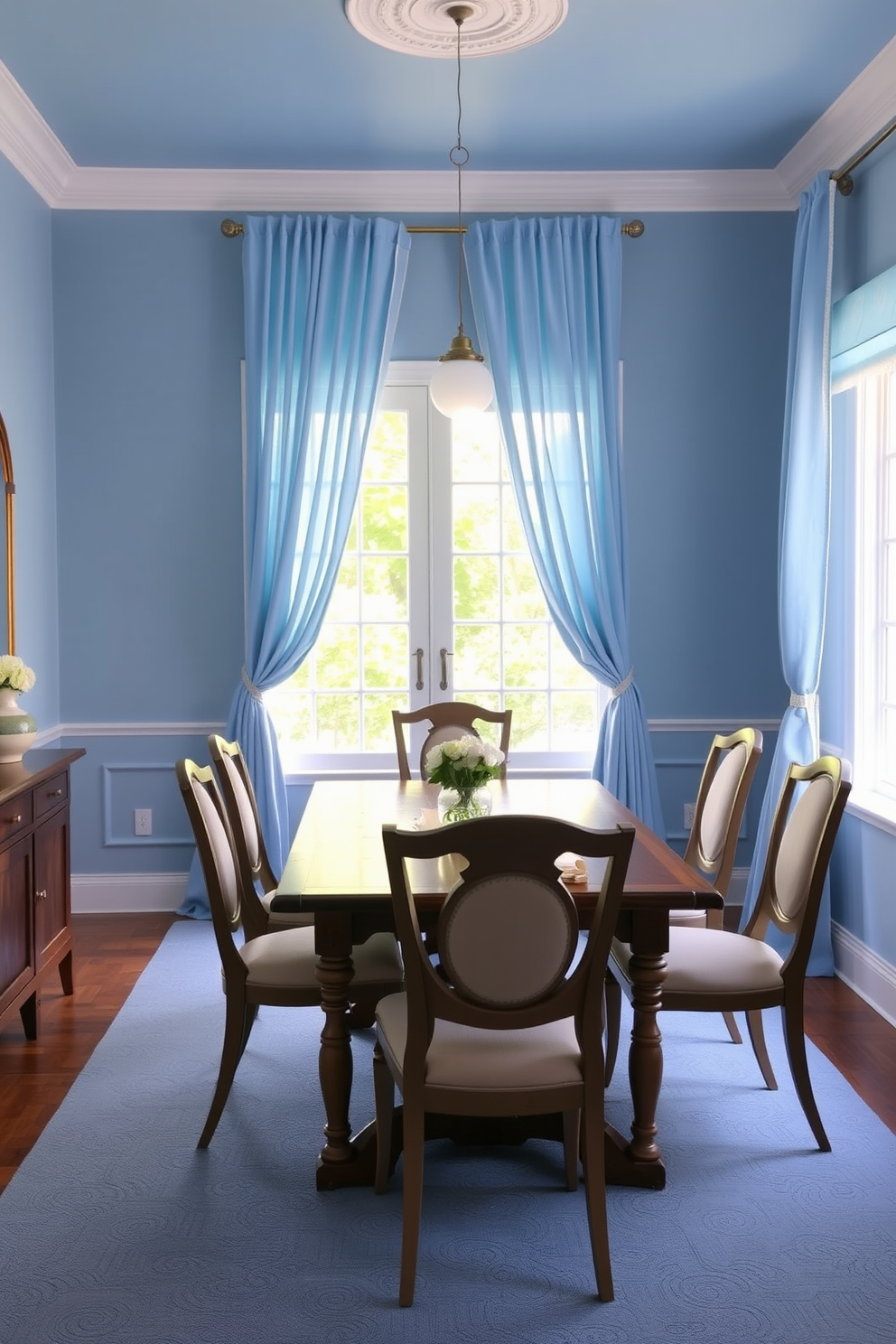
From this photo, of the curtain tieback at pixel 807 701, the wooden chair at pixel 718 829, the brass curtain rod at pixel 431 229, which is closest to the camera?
the wooden chair at pixel 718 829

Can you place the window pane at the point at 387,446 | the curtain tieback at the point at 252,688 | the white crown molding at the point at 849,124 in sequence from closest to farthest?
the white crown molding at the point at 849,124, the curtain tieback at the point at 252,688, the window pane at the point at 387,446

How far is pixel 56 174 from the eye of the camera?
4.59 metres

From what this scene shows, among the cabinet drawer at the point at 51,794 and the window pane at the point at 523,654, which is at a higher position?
the window pane at the point at 523,654

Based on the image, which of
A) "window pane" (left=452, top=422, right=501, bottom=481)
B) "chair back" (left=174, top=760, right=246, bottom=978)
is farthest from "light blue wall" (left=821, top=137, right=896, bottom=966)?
"chair back" (left=174, top=760, right=246, bottom=978)

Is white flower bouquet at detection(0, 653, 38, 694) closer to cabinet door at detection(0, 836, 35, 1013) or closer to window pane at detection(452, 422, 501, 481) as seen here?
cabinet door at detection(0, 836, 35, 1013)

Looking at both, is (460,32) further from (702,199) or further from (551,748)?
(551,748)

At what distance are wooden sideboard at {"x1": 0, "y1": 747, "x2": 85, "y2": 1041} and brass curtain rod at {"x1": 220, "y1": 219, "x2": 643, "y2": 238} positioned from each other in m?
2.24

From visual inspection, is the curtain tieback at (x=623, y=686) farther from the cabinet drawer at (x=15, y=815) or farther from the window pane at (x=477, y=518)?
the cabinet drawer at (x=15, y=815)

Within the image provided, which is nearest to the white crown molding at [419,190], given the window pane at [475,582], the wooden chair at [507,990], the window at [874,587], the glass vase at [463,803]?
the window at [874,587]

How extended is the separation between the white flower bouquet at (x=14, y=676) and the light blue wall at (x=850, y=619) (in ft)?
9.42

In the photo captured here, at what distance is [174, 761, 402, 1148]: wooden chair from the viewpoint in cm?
278

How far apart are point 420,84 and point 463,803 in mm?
2479

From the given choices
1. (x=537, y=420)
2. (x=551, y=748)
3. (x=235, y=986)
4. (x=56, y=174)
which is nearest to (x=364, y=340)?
(x=537, y=420)

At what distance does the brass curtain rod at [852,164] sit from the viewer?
3764mm
